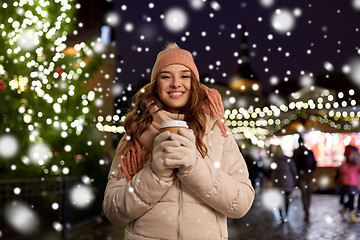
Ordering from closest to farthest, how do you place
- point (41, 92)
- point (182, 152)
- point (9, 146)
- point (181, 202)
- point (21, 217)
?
point (182, 152)
point (181, 202)
point (21, 217)
point (9, 146)
point (41, 92)

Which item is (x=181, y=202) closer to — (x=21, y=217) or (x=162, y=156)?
(x=162, y=156)

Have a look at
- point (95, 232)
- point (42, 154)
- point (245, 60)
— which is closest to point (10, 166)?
point (42, 154)

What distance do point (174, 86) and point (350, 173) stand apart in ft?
32.4

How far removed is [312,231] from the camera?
9.19 m

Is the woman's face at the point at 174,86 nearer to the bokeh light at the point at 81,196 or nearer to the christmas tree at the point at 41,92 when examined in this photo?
the christmas tree at the point at 41,92

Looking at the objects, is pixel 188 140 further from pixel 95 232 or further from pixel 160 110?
pixel 95 232

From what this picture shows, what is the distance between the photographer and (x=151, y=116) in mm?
2385

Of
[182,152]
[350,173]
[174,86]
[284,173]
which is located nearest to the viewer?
[182,152]

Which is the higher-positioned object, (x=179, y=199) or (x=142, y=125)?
(x=142, y=125)

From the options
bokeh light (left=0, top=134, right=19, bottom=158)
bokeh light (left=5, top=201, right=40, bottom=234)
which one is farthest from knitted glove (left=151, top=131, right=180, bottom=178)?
bokeh light (left=0, top=134, right=19, bottom=158)

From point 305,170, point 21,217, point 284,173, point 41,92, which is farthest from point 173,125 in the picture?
point 305,170

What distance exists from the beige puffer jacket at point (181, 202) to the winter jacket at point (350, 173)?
379 inches

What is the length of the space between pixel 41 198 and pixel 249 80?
64.8 meters

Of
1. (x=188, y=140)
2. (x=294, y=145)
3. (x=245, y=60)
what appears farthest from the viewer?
(x=245, y=60)
